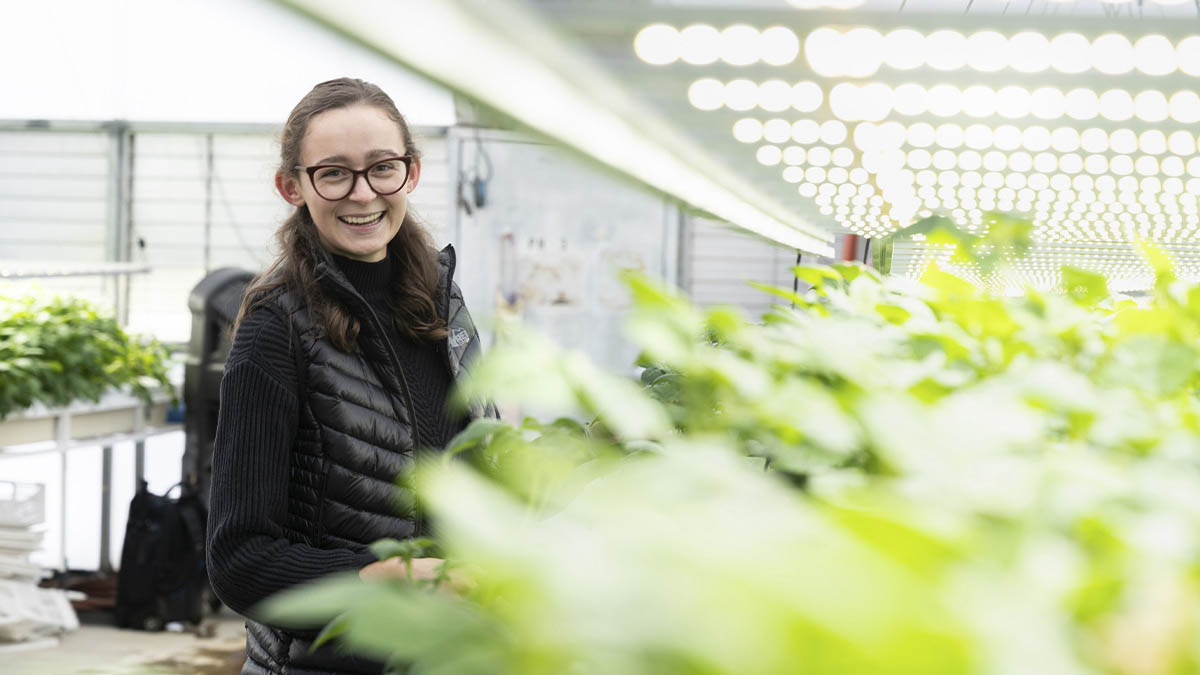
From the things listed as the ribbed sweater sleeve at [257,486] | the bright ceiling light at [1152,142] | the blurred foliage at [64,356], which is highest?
the bright ceiling light at [1152,142]

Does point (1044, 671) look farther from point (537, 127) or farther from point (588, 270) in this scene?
point (588, 270)

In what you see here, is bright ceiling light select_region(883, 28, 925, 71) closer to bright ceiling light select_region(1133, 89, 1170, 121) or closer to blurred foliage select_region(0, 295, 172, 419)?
bright ceiling light select_region(1133, 89, 1170, 121)

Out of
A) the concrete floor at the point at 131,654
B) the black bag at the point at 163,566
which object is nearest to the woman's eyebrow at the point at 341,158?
the concrete floor at the point at 131,654

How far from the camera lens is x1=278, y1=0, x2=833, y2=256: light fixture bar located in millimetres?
381

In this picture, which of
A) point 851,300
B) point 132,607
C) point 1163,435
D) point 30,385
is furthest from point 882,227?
point 132,607

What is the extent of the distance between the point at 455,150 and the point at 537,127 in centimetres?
629

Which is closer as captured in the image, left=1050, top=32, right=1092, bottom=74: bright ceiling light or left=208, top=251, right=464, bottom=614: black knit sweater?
left=1050, top=32, right=1092, bottom=74: bright ceiling light

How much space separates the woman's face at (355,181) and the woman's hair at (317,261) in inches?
0.8

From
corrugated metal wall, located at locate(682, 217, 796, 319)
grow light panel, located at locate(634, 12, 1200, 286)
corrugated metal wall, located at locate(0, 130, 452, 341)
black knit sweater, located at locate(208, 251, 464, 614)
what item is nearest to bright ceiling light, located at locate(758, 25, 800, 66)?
grow light panel, located at locate(634, 12, 1200, 286)

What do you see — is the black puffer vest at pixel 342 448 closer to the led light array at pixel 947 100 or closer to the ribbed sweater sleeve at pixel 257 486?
the ribbed sweater sleeve at pixel 257 486

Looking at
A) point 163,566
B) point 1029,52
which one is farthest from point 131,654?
point 1029,52

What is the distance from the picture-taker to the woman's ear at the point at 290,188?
150cm

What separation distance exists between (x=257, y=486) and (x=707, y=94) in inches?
31.8

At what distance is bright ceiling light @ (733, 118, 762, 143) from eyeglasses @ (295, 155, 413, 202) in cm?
67
